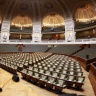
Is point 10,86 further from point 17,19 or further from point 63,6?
point 17,19

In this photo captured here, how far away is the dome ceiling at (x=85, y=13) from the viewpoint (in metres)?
17.6

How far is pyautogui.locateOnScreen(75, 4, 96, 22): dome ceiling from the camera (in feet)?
57.7

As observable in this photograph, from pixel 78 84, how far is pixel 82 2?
44.5ft

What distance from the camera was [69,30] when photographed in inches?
698

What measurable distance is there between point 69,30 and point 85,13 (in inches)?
130

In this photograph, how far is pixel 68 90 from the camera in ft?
13.1

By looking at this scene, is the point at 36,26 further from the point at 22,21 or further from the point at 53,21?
the point at 22,21

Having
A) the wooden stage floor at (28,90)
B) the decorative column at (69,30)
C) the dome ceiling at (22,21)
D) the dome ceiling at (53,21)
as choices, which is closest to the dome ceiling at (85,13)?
the decorative column at (69,30)

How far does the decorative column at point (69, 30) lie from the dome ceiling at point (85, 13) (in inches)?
75.0

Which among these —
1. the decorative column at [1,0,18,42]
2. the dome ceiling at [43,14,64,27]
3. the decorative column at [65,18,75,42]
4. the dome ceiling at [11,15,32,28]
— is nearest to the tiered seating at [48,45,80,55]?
the decorative column at [65,18,75,42]

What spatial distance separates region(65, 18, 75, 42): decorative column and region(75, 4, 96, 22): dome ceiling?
1.90 m

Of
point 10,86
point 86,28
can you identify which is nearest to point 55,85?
point 10,86

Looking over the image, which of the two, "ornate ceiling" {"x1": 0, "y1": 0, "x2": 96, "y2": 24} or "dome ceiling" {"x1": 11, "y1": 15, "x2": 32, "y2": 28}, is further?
"dome ceiling" {"x1": 11, "y1": 15, "x2": 32, "y2": 28}

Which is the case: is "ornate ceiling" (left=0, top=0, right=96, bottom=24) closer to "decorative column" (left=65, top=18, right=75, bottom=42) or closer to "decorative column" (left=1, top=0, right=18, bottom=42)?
"decorative column" (left=1, top=0, right=18, bottom=42)
